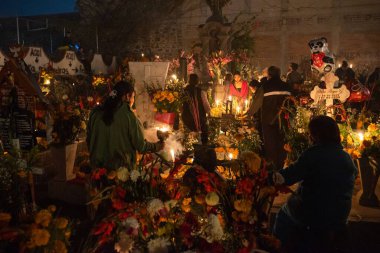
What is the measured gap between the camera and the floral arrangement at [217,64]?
367 inches

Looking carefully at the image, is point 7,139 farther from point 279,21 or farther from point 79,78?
point 279,21

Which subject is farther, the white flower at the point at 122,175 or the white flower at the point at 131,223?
the white flower at the point at 122,175

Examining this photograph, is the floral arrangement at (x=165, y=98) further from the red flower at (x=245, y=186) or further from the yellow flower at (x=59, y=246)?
the yellow flower at (x=59, y=246)

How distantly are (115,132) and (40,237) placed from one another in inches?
64.1

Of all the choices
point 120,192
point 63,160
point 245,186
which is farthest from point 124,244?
point 63,160

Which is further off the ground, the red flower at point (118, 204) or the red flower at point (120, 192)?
the red flower at point (120, 192)

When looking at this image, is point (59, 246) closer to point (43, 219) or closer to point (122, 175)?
point (43, 219)

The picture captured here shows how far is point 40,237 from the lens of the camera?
6.18 feet

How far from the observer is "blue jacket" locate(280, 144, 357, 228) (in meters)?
2.58

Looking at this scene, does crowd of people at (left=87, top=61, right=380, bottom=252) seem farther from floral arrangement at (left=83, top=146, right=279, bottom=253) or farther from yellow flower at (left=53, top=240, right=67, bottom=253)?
yellow flower at (left=53, top=240, right=67, bottom=253)

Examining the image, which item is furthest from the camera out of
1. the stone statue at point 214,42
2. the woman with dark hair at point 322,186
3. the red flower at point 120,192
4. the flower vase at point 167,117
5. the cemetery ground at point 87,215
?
the stone statue at point 214,42

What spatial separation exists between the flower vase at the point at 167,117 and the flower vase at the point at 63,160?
2678 millimetres

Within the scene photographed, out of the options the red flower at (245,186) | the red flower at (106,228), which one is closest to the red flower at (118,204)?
the red flower at (106,228)

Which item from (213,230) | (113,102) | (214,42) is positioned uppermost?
(214,42)
